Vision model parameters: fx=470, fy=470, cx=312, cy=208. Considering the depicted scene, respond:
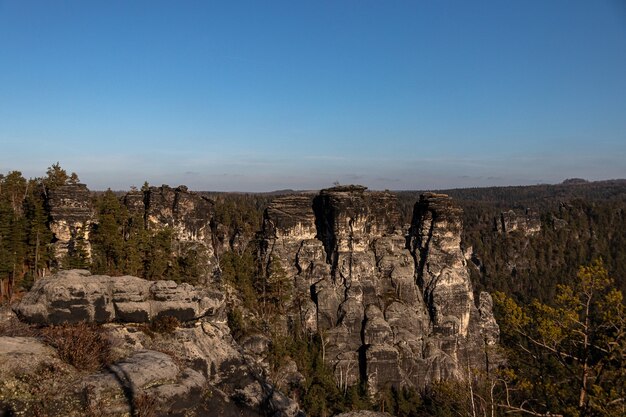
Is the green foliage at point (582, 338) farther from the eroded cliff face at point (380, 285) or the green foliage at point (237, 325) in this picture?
the eroded cliff face at point (380, 285)

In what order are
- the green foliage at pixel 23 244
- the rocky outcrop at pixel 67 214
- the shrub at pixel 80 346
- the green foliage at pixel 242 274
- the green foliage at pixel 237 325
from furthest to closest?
the green foliage at pixel 242 274 < the green foliage at pixel 237 325 < the rocky outcrop at pixel 67 214 < the green foliage at pixel 23 244 < the shrub at pixel 80 346

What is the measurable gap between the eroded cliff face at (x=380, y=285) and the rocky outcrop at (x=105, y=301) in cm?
2820

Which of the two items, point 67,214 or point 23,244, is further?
point 67,214

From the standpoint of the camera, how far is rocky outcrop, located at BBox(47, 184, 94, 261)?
43.1 meters

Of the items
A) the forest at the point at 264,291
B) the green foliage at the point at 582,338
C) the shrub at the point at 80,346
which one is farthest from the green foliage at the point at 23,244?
the green foliage at the point at 582,338

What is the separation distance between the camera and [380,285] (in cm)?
5444

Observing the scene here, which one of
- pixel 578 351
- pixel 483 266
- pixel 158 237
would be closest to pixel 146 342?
pixel 578 351

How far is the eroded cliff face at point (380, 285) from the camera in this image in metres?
49.4

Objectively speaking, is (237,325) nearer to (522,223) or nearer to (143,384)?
(143,384)

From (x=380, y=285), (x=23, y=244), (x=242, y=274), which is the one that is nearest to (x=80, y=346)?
(x=23, y=244)

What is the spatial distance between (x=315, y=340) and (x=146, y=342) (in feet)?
106

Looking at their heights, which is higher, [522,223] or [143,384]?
[143,384]

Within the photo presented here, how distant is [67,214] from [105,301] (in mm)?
26415

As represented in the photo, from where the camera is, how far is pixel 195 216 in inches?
2052
